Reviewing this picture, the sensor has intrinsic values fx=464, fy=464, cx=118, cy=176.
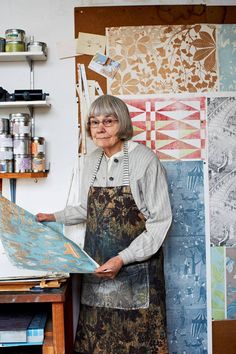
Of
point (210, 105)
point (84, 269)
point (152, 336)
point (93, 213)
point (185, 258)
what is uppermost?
point (210, 105)

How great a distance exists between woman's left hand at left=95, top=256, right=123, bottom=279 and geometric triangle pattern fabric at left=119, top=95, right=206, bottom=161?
2.41ft

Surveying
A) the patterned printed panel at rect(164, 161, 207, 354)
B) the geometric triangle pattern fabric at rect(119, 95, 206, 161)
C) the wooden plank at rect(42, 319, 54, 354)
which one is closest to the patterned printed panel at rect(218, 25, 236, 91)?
the geometric triangle pattern fabric at rect(119, 95, 206, 161)

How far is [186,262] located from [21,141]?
1042mm

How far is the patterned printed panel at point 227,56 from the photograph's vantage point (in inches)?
94.3

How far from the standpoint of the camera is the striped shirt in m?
1.88

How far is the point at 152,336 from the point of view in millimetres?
1929

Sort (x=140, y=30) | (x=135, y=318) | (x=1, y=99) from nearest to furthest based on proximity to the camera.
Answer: (x=135, y=318) < (x=1, y=99) < (x=140, y=30)

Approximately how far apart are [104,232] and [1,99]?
2.70ft

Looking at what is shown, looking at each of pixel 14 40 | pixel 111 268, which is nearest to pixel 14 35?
pixel 14 40

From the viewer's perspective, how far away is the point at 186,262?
2.41 meters

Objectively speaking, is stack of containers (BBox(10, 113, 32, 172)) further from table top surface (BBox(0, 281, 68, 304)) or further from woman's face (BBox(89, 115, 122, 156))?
table top surface (BBox(0, 281, 68, 304))

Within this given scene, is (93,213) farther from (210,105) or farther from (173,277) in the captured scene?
(210,105)

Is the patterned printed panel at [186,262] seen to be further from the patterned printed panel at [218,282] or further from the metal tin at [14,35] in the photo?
the metal tin at [14,35]

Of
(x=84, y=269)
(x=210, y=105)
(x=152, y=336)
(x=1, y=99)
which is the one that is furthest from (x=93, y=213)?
(x=210, y=105)
